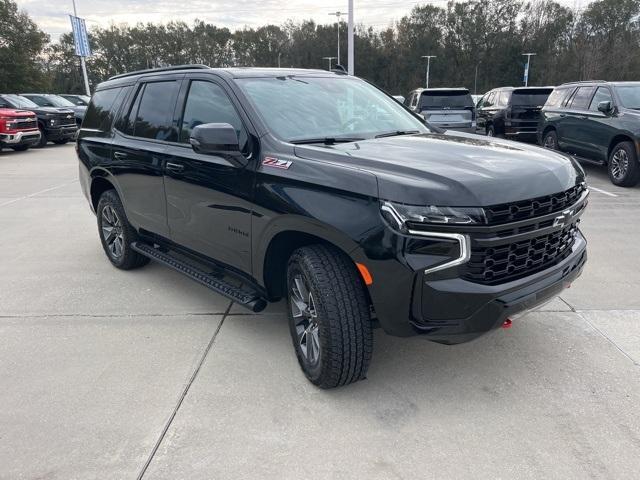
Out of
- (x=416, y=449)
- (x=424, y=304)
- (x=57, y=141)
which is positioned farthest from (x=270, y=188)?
(x=57, y=141)

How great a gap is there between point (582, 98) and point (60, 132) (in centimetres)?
1667

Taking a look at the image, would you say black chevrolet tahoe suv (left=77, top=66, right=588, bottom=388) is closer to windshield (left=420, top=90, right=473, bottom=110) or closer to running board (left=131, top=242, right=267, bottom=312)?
running board (left=131, top=242, right=267, bottom=312)

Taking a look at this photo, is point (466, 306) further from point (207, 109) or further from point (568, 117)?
point (568, 117)

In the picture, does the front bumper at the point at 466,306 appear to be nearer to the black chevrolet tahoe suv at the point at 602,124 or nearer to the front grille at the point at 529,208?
the front grille at the point at 529,208

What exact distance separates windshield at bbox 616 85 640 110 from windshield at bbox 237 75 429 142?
6931 mm

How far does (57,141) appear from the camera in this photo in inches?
744

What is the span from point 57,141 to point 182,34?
73.5 meters

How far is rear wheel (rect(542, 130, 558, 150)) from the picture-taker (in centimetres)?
1124

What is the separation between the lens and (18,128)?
52.7ft

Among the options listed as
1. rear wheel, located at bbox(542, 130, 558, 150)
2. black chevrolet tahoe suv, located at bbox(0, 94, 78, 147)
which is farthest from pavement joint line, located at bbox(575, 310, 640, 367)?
black chevrolet tahoe suv, located at bbox(0, 94, 78, 147)

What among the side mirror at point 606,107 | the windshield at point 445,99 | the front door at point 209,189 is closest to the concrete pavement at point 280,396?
the front door at point 209,189

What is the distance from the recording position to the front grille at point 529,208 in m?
2.51

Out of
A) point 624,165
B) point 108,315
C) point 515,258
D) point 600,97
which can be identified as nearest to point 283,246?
point 515,258

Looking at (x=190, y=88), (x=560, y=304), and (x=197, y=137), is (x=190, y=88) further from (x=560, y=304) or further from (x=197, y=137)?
(x=560, y=304)
